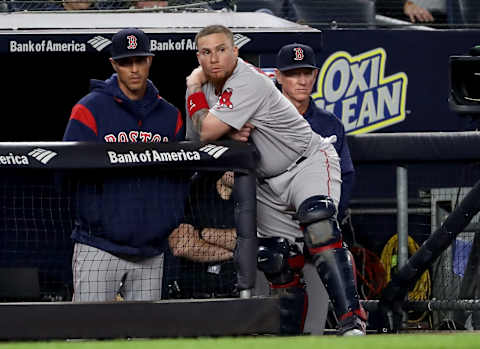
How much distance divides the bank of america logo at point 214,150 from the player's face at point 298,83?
3.82 ft

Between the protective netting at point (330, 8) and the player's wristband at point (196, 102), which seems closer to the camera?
the player's wristband at point (196, 102)

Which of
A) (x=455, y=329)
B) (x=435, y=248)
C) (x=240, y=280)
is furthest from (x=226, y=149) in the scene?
(x=455, y=329)

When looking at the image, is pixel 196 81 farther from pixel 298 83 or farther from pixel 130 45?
pixel 298 83

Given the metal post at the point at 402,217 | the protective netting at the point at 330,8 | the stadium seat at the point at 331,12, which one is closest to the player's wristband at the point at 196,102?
the metal post at the point at 402,217

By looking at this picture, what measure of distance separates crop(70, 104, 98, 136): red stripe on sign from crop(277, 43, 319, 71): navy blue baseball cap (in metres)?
1.20

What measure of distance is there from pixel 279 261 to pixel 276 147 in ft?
1.95

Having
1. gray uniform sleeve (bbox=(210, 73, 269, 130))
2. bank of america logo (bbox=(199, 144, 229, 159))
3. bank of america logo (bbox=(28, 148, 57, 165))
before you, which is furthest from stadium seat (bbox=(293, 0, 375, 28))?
bank of america logo (bbox=(28, 148, 57, 165))

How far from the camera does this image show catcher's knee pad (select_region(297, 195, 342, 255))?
5.22 m

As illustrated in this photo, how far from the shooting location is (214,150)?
496 centimetres

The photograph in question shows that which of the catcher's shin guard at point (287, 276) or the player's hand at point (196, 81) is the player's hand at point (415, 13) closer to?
the catcher's shin guard at point (287, 276)

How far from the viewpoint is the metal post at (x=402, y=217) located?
6430mm

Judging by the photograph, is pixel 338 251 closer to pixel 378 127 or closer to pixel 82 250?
pixel 82 250

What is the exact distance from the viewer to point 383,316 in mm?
6422

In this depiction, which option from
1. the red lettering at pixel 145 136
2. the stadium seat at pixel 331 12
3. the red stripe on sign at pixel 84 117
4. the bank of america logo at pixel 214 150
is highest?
the stadium seat at pixel 331 12
